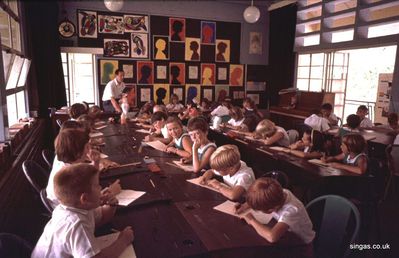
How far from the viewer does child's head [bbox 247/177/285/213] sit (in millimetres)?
1522

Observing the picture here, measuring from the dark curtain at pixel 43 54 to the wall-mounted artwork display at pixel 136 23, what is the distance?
59.5 inches

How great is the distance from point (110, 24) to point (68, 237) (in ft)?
22.5

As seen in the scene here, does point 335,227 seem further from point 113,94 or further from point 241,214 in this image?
point 113,94

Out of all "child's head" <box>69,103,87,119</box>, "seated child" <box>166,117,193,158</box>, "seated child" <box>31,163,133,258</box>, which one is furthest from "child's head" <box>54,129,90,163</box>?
"child's head" <box>69,103,87,119</box>

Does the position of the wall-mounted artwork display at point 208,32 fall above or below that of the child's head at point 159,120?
above

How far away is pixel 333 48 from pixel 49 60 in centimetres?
607

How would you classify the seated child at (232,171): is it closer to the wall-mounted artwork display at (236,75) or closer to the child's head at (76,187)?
the child's head at (76,187)

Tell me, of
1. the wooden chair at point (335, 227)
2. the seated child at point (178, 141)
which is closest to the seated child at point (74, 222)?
the wooden chair at point (335, 227)

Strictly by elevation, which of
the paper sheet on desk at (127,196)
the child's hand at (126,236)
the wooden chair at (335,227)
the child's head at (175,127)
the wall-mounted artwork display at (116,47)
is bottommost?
the wooden chair at (335,227)

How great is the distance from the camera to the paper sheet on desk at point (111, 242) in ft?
4.32

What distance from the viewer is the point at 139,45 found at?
24.9 feet

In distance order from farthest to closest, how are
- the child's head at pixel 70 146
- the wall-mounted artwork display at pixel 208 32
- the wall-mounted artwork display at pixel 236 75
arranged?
the wall-mounted artwork display at pixel 236 75
the wall-mounted artwork display at pixel 208 32
the child's head at pixel 70 146

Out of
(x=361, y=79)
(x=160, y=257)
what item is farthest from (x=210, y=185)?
(x=361, y=79)

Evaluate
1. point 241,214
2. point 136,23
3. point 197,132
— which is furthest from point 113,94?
point 241,214
